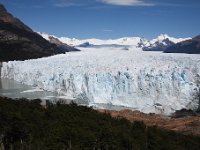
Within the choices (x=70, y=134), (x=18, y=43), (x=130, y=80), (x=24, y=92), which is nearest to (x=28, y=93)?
(x=24, y=92)

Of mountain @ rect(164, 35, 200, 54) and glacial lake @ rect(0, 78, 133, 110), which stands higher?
mountain @ rect(164, 35, 200, 54)

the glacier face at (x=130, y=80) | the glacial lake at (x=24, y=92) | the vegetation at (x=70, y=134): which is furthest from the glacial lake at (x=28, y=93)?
the vegetation at (x=70, y=134)

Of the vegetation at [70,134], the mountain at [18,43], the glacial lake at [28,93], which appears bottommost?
the vegetation at [70,134]

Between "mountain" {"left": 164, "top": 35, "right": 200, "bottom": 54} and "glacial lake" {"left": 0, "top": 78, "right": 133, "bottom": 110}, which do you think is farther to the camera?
"mountain" {"left": 164, "top": 35, "right": 200, "bottom": 54}

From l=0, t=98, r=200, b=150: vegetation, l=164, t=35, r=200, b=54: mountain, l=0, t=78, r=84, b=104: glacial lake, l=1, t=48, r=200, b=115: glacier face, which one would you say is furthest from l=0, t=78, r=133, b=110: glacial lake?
l=164, t=35, r=200, b=54: mountain

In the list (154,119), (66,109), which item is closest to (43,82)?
(154,119)

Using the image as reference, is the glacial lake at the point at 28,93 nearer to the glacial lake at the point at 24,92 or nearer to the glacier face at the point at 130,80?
the glacial lake at the point at 24,92

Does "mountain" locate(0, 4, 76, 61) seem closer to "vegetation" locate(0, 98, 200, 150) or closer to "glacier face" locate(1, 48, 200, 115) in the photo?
"glacier face" locate(1, 48, 200, 115)

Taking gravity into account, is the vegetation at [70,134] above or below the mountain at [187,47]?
below
